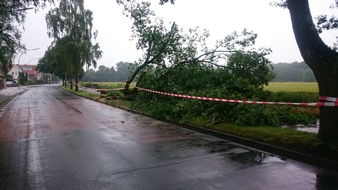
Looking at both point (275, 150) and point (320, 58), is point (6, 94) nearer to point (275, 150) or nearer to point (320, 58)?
point (275, 150)

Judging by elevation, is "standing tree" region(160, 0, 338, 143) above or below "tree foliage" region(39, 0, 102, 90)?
below

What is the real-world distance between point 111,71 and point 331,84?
126744mm

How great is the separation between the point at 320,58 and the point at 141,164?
15.5ft

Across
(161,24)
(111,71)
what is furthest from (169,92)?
Answer: (111,71)

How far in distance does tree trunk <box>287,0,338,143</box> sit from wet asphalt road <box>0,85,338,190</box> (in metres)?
1.24

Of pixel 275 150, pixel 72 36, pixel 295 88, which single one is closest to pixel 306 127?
pixel 275 150

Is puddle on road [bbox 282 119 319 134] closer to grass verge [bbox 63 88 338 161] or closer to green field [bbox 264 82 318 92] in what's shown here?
grass verge [bbox 63 88 338 161]

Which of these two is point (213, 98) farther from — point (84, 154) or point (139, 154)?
point (84, 154)

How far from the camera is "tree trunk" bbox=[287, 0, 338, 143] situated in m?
6.53

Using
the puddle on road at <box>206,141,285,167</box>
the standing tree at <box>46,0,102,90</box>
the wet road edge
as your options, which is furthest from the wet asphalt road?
the standing tree at <box>46,0,102,90</box>

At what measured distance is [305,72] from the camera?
61.3m

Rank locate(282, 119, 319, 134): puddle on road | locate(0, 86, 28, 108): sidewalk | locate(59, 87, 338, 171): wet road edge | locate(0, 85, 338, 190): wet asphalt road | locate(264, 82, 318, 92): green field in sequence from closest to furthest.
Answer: locate(0, 85, 338, 190): wet asphalt road
locate(59, 87, 338, 171): wet road edge
locate(282, 119, 319, 134): puddle on road
locate(264, 82, 318, 92): green field
locate(0, 86, 28, 108): sidewalk

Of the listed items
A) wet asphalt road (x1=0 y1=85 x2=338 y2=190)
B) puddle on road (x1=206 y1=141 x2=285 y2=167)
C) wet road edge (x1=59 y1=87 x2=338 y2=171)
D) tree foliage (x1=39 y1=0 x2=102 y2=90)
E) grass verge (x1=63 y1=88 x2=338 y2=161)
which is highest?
tree foliage (x1=39 y1=0 x2=102 y2=90)

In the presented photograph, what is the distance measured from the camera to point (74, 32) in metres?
36.9
